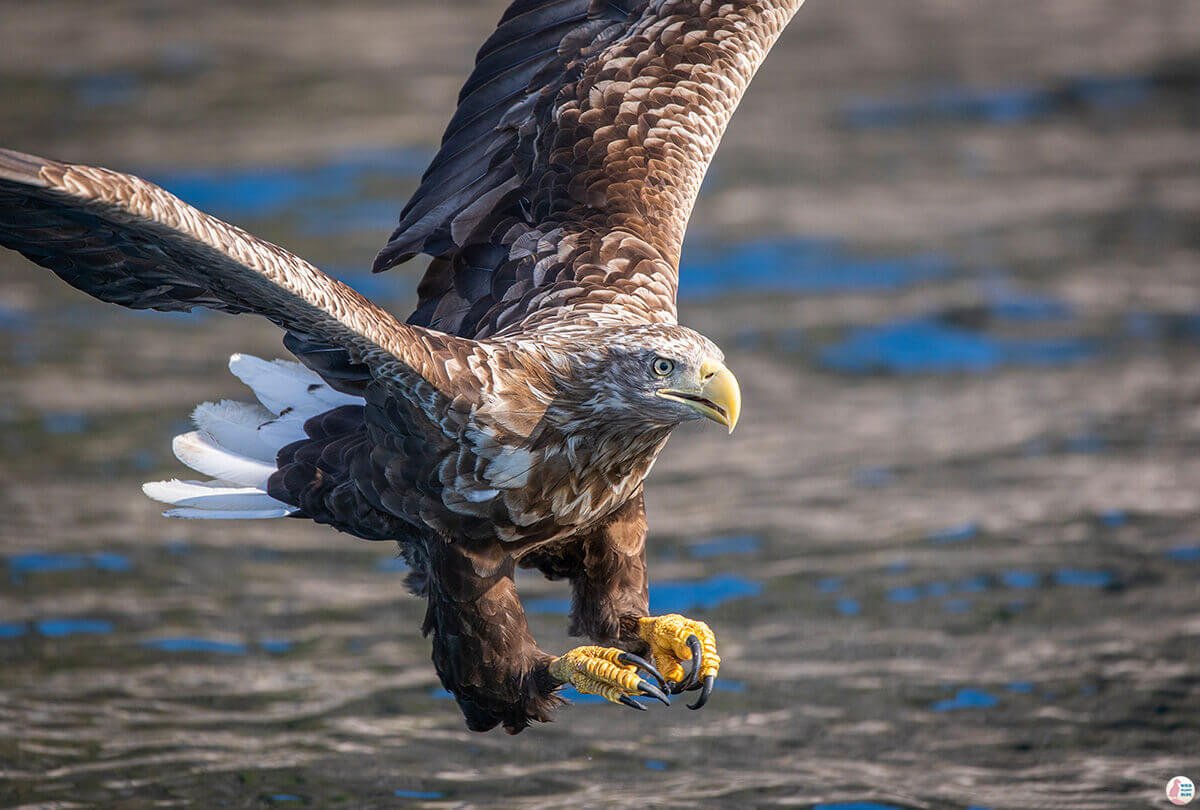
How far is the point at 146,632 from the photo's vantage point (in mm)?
6777

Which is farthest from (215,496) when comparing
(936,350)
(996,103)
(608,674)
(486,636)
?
(996,103)

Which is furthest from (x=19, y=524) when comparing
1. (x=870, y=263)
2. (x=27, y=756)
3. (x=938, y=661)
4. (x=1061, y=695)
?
(x=870, y=263)

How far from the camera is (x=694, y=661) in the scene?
438 cm

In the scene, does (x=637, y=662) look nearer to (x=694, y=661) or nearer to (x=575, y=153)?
(x=694, y=661)

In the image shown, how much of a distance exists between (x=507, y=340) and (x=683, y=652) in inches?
37.0

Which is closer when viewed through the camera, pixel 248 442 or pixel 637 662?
pixel 637 662

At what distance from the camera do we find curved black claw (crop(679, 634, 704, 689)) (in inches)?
172

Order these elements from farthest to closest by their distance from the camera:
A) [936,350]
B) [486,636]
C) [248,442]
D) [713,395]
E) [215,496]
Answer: [936,350] → [248,442] → [215,496] → [486,636] → [713,395]

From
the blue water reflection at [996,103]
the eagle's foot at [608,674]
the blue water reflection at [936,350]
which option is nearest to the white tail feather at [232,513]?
the eagle's foot at [608,674]

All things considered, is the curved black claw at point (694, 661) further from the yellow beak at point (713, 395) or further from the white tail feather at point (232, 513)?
the white tail feather at point (232, 513)

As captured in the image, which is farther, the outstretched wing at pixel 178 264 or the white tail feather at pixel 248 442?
the white tail feather at pixel 248 442

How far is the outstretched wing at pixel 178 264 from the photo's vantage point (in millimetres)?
3506

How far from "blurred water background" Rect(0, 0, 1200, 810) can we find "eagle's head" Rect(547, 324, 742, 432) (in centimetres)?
188

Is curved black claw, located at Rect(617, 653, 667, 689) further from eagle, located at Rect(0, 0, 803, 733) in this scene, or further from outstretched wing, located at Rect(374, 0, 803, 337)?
outstretched wing, located at Rect(374, 0, 803, 337)
